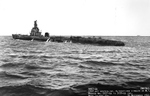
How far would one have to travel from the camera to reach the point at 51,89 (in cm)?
1044

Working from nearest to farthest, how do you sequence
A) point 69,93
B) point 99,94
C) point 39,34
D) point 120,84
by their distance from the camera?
1. point 99,94
2. point 69,93
3. point 120,84
4. point 39,34

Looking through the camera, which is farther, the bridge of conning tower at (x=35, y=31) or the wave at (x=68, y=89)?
the bridge of conning tower at (x=35, y=31)

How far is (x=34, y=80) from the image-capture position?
12.5 metres

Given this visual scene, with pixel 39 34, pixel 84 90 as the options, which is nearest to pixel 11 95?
pixel 84 90

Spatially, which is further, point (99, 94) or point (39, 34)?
point (39, 34)

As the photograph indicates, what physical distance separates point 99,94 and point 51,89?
130 inches

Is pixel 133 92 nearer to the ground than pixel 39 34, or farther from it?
nearer to the ground

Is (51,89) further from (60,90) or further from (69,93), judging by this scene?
(69,93)

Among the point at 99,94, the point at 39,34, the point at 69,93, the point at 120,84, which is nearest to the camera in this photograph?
the point at 99,94

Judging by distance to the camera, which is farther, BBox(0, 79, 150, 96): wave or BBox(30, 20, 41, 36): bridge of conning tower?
BBox(30, 20, 41, 36): bridge of conning tower

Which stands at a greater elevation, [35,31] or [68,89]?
[35,31]

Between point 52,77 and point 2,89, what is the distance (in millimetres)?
4115

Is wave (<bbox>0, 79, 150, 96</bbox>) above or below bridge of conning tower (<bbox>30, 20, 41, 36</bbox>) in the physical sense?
below

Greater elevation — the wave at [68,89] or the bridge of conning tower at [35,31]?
the bridge of conning tower at [35,31]
